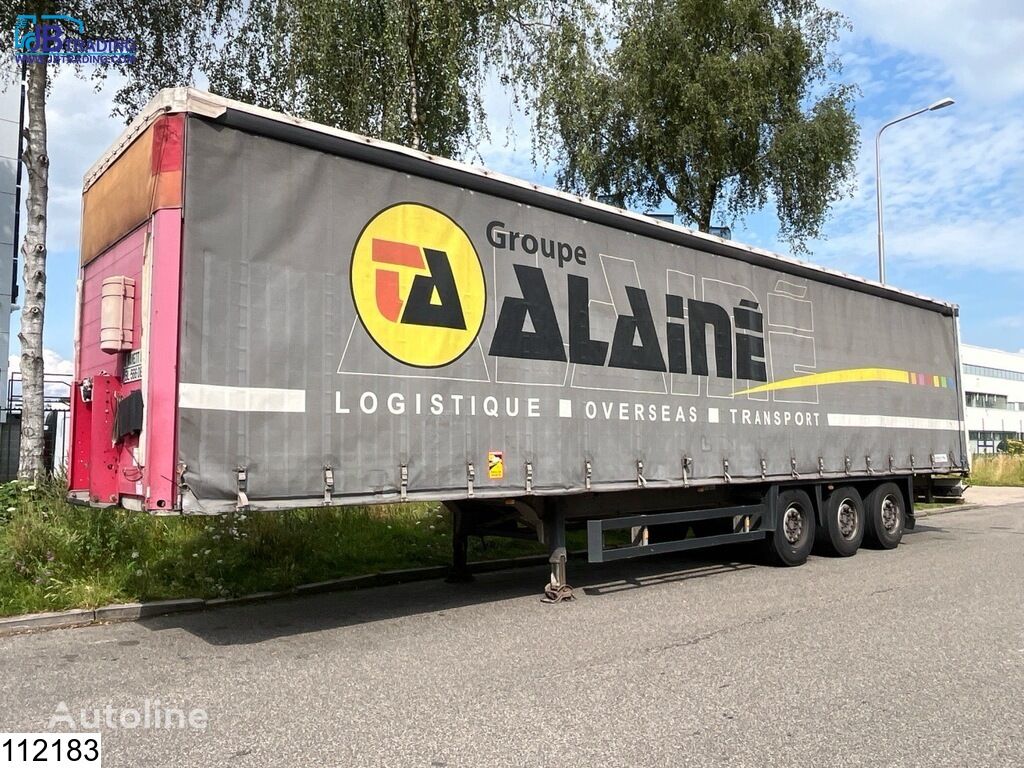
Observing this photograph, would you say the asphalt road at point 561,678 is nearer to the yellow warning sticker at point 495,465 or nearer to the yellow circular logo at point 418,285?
the yellow warning sticker at point 495,465

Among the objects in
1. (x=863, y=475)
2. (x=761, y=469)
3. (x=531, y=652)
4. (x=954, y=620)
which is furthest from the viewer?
(x=863, y=475)

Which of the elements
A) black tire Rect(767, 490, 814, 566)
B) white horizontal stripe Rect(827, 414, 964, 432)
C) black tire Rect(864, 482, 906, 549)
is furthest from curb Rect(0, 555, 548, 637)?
black tire Rect(864, 482, 906, 549)

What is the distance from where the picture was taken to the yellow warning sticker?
7.18m

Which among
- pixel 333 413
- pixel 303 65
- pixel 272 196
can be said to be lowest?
pixel 333 413

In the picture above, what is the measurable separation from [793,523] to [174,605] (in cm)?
762

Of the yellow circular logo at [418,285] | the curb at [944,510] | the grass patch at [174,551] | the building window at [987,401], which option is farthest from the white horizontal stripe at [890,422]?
the building window at [987,401]

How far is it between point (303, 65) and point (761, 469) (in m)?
10.4

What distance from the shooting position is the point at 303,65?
45.7 ft

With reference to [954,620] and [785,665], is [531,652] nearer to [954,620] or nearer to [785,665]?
[785,665]

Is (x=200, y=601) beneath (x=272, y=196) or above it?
beneath

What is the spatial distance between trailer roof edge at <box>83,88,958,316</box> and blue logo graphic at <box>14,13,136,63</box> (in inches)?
189

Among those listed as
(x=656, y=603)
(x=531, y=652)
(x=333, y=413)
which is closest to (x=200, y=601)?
(x=333, y=413)

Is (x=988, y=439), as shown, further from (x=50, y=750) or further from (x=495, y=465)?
(x=50, y=750)

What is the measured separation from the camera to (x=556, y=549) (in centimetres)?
802
